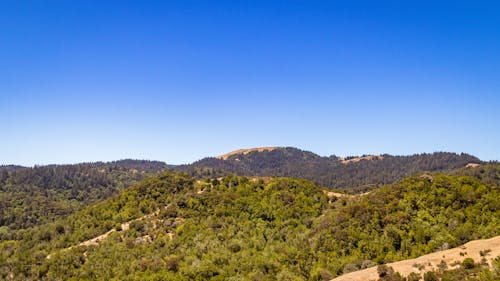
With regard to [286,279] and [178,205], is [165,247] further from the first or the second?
[286,279]

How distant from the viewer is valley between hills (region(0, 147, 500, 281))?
6328 centimetres

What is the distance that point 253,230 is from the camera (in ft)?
334

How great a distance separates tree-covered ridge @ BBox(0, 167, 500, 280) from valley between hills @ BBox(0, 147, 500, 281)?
0.96 feet

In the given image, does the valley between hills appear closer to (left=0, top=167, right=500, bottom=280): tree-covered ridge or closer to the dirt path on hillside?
the dirt path on hillside

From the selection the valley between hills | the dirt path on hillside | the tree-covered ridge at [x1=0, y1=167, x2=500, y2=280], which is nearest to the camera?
the dirt path on hillside

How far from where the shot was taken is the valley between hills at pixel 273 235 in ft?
208

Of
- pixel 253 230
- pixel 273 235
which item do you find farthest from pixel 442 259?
pixel 253 230

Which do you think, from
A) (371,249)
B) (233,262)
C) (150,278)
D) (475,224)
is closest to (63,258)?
(150,278)

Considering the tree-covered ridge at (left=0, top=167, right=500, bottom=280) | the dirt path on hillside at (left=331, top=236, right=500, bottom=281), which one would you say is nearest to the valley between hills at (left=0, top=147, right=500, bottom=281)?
the dirt path on hillside at (left=331, top=236, right=500, bottom=281)

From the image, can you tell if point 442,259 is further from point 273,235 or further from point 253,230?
point 253,230

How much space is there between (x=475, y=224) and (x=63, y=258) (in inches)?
3763

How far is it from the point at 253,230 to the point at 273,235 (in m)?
6.15

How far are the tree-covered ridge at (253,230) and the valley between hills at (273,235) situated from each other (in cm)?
29

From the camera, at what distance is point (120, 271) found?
82.6 meters
